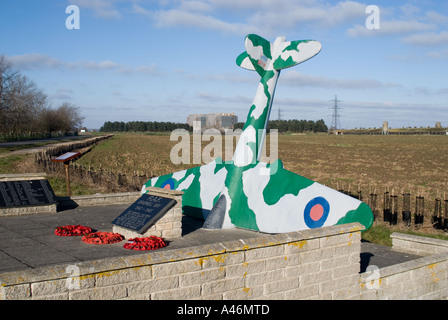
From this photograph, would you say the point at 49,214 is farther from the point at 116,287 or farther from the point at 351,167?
the point at 351,167

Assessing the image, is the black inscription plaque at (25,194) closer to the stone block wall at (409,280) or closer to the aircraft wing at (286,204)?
the aircraft wing at (286,204)

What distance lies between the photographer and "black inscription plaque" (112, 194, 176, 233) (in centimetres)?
1012

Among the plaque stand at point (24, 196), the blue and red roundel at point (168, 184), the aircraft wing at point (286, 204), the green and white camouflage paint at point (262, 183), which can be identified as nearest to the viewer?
the aircraft wing at point (286, 204)

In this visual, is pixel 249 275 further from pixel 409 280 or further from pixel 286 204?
pixel 286 204

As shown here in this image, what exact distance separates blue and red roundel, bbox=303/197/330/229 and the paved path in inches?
48.7

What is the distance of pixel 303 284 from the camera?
23.9 ft

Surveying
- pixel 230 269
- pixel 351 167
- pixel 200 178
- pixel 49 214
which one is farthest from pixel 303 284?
pixel 351 167

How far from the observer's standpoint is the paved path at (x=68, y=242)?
854cm

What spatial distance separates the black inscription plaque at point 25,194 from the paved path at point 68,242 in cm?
42

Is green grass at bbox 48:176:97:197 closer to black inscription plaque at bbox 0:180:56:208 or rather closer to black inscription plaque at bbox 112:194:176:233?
black inscription plaque at bbox 0:180:56:208

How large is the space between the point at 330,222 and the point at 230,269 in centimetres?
380

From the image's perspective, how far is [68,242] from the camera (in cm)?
980

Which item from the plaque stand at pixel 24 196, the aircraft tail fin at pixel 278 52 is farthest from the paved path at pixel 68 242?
the aircraft tail fin at pixel 278 52
